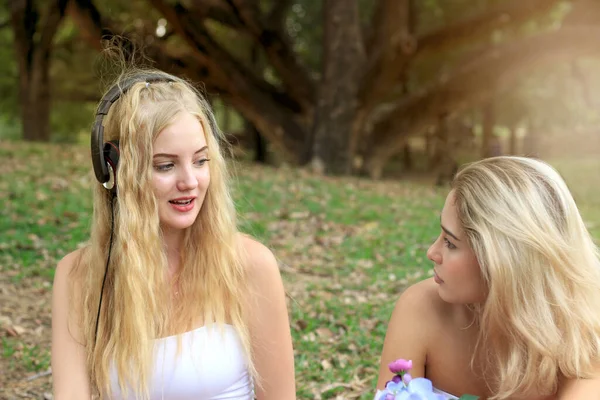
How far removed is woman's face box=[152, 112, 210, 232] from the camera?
8.46 feet

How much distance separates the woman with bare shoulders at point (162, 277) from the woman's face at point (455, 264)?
644 millimetres

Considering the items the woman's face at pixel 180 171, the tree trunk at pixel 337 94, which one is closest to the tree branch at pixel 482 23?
the tree trunk at pixel 337 94

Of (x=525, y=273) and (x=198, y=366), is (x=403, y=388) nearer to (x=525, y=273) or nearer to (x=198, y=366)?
(x=525, y=273)

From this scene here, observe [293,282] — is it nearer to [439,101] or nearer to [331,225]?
[331,225]

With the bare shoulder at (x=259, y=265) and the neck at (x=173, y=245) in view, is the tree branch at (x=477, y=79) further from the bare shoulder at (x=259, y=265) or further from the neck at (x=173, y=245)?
the neck at (x=173, y=245)

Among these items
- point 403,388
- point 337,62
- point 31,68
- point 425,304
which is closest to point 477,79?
point 337,62

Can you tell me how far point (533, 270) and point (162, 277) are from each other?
1.27m

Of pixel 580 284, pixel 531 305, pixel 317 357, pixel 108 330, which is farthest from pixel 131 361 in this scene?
pixel 317 357

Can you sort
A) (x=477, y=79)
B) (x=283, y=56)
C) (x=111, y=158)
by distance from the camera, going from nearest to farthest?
1. (x=111, y=158)
2. (x=477, y=79)
3. (x=283, y=56)

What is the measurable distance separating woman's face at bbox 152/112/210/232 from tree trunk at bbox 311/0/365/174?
431 inches

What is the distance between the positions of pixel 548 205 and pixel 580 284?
0.90 feet

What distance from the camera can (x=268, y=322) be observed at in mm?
2791

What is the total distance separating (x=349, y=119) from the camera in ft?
45.5

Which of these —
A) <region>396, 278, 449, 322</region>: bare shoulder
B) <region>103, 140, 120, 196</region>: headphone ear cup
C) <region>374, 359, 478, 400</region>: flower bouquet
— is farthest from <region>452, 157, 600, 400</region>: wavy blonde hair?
<region>103, 140, 120, 196</region>: headphone ear cup
